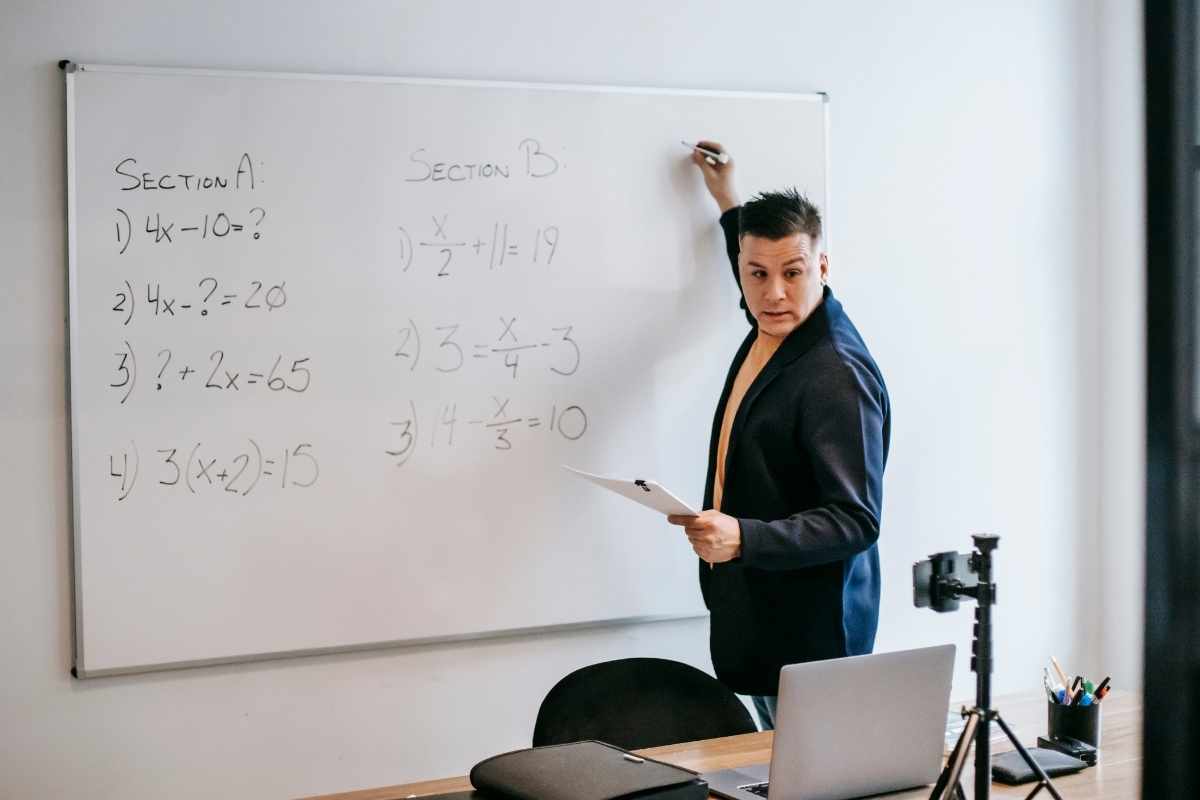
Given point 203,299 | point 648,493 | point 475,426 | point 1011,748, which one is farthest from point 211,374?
point 1011,748

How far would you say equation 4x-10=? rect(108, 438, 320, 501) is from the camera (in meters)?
2.46

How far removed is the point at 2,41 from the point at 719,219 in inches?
64.6

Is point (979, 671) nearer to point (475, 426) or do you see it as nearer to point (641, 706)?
point (641, 706)

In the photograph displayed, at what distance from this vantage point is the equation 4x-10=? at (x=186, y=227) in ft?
8.05

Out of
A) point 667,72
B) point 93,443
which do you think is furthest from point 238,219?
point 667,72

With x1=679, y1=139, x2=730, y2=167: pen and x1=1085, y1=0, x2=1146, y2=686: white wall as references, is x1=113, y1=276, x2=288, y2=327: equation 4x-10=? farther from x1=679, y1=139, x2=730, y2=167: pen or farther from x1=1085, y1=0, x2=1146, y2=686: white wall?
x1=1085, y1=0, x2=1146, y2=686: white wall

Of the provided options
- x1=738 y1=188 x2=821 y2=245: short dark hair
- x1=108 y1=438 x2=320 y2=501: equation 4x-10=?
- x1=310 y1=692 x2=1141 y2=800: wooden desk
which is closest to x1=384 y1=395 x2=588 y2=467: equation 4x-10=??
x1=108 y1=438 x2=320 y2=501: equation 4x-10=?

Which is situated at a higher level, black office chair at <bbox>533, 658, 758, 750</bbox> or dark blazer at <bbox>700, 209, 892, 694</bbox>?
dark blazer at <bbox>700, 209, 892, 694</bbox>

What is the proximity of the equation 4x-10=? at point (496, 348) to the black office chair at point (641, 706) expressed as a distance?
80cm

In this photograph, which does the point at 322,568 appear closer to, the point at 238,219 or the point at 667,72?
the point at 238,219

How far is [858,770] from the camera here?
5.46 ft

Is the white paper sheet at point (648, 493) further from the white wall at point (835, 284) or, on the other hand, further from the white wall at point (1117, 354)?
the white wall at point (1117, 354)

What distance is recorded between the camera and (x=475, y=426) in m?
2.72

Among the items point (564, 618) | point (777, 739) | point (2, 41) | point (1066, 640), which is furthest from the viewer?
point (1066, 640)
